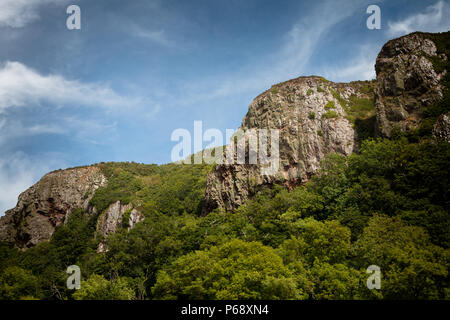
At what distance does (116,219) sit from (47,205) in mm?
32591

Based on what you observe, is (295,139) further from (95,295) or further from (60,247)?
(60,247)

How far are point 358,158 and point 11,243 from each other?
103464mm

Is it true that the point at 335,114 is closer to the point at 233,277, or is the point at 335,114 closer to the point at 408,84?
the point at 408,84

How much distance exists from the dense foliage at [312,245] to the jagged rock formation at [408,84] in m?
5.32

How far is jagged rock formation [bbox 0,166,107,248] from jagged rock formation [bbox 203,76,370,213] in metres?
51.2

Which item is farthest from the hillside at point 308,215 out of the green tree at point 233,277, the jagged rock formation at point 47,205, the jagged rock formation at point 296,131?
the jagged rock formation at point 47,205

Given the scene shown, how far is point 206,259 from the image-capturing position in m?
27.7

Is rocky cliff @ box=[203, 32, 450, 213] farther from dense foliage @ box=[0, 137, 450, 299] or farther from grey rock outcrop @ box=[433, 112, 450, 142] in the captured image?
dense foliage @ box=[0, 137, 450, 299]

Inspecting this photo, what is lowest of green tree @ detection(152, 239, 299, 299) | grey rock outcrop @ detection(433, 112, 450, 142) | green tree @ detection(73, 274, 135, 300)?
green tree @ detection(73, 274, 135, 300)

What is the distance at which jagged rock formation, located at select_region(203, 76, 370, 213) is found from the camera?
159ft

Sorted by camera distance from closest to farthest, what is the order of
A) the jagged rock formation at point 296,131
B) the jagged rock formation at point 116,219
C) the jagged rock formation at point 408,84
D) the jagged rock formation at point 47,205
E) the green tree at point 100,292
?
the green tree at point 100,292, the jagged rock formation at point 408,84, the jagged rock formation at point 296,131, the jagged rock formation at point 116,219, the jagged rock formation at point 47,205

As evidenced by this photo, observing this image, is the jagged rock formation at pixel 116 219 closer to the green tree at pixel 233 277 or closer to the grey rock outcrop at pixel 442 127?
the green tree at pixel 233 277

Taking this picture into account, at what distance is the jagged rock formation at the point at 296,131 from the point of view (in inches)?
1906

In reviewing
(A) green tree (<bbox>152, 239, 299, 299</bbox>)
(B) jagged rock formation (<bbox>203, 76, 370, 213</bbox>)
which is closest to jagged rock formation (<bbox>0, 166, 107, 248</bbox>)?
(B) jagged rock formation (<bbox>203, 76, 370, 213</bbox>)
